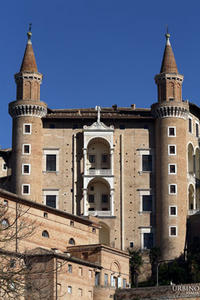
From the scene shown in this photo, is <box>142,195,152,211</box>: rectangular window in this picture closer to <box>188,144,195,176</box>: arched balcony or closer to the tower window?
<box>188,144,195,176</box>: arched balcony

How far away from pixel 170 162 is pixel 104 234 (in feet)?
32.9

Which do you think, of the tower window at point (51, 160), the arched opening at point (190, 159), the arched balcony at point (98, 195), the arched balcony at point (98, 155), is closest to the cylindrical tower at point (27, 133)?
the tower window at point (51, 160)

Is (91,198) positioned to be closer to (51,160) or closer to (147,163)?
(51,160)

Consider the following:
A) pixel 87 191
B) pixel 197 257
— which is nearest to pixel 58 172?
pixel 87 191

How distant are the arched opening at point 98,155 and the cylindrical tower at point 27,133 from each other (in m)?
5.60

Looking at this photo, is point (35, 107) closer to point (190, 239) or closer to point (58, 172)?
point (58, 172)

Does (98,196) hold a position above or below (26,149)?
below

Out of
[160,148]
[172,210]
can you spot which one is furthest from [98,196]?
[172,210]

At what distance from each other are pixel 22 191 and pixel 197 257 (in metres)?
18.5

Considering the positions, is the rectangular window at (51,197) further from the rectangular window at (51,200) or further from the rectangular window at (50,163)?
the rectangular window at (50,163)

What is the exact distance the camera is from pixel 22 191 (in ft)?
267

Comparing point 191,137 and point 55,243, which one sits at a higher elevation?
point 191,137

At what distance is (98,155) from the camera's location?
8631 centimetres

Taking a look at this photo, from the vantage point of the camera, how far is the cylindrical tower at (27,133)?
3233 inches
